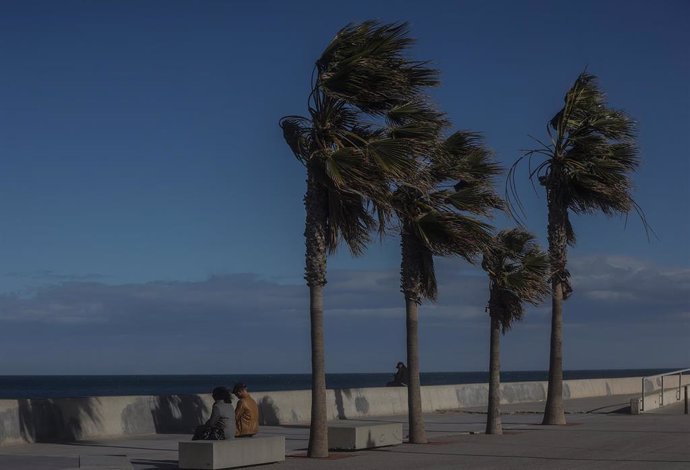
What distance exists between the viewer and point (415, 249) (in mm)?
22031

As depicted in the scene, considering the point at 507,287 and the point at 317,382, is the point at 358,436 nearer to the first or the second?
the point at 317,382

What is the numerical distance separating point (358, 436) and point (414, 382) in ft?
8.24

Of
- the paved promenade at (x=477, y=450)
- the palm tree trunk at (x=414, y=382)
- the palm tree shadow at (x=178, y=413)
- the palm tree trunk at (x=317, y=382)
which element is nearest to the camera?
the paved promenade at (x=477, y=450)

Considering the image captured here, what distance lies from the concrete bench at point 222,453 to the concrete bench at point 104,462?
0.84 m

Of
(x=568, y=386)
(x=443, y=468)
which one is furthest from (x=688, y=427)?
(x=568, y=386)

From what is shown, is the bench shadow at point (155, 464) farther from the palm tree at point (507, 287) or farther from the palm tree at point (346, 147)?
the palm tree at point (507, 287)

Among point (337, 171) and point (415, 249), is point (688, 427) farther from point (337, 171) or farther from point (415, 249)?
point (337, 171)

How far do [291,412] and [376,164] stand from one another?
37.3 ft

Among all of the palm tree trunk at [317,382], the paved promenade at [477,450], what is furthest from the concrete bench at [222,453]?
the palm tree trunk at [317,382]

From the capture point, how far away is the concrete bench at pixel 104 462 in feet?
48.8

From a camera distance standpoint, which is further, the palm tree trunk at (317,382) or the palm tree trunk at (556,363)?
the palm tree trunk at (556,363)

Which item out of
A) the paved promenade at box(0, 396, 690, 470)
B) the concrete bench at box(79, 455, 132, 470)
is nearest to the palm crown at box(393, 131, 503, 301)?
the paved promenade at box(0, 396, 690, 470)

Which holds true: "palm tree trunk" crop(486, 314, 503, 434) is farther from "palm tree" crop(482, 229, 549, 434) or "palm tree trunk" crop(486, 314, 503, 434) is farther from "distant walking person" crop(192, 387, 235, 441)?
"distant walking person" crop(192, 387, 235, 441)

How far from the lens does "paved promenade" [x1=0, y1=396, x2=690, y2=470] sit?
17094 mm
